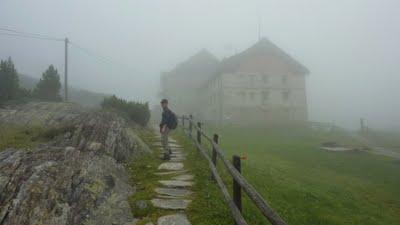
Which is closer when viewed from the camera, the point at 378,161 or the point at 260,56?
the point at 378,161

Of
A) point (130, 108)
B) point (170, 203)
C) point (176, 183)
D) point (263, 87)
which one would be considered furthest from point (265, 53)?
point (170, 203)

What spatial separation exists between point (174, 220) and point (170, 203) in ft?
2.69

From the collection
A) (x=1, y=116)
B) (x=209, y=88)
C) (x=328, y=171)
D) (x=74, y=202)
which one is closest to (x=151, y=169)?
(x=74, y=202)

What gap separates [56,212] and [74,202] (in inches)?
17.0

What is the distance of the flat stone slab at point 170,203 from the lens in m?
6.61

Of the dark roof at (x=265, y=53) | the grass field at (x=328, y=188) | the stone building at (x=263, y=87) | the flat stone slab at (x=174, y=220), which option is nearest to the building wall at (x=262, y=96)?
the stone building at (x=263, y=87)

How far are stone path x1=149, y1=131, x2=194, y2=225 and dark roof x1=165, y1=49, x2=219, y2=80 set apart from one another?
44.7m

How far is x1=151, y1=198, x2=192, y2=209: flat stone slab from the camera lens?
6611 mm

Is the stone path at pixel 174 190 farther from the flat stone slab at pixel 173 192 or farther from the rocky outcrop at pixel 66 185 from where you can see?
the rocky outcrop at pixel 66 185

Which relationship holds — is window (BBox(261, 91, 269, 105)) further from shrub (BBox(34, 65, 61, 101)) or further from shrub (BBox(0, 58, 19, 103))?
shrub (BBox(0, 58, 19, 103))

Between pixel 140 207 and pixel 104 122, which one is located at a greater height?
pixel 104 122

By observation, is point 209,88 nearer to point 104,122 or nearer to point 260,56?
point 260,56

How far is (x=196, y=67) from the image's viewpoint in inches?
2165

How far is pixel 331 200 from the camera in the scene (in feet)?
30.8
